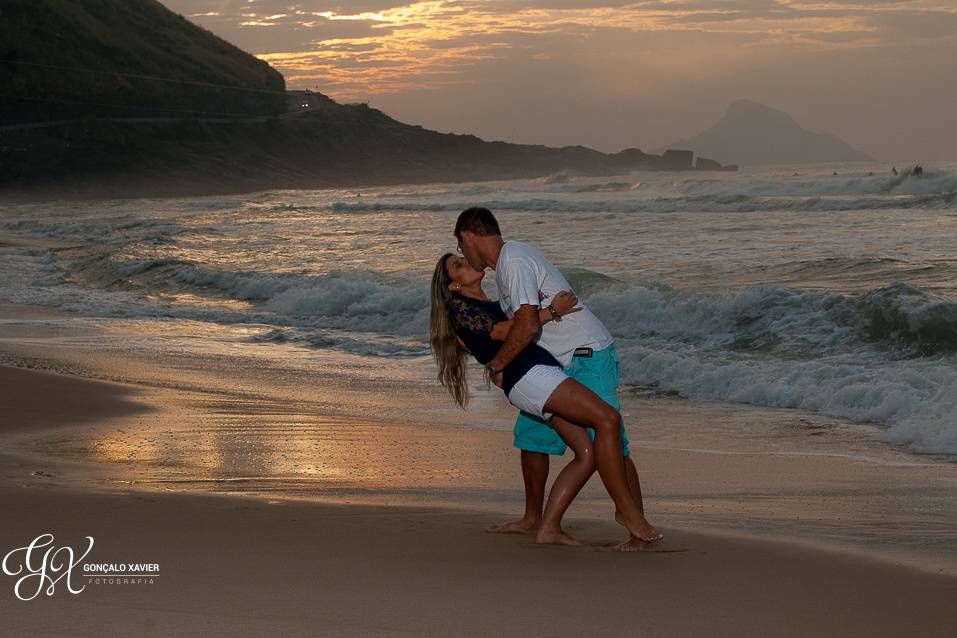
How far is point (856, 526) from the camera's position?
17.7 feet

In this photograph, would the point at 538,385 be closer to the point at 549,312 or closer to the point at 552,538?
the point at 549,312

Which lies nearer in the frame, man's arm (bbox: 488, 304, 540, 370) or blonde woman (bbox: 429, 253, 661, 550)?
man's arm (bbox: 488, 304, 540, 370)

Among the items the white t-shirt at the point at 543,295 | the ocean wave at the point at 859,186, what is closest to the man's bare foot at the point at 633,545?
the white t-shirt at the point at 543,295

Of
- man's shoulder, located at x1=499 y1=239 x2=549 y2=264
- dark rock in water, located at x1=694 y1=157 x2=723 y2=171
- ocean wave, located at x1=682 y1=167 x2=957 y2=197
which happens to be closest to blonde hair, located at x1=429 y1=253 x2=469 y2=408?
man's shoulder, located at x1=499 y1=239 x2=549 y2=264

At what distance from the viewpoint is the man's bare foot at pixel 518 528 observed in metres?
5.19

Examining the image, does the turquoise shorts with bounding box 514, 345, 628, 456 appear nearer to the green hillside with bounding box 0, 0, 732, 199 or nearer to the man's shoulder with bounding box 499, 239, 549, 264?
the man's shoulder with bounding box 499, 239, 549, 264

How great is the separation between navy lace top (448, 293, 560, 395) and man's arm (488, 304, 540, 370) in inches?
3.4

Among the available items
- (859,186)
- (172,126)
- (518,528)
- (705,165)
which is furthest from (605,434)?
(705,165)

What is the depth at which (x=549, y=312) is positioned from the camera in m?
4.78

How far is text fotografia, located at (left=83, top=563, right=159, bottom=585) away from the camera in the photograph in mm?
4117

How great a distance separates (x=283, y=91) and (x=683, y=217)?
12019 cm

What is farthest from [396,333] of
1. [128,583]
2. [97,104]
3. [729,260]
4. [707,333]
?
[97,104]

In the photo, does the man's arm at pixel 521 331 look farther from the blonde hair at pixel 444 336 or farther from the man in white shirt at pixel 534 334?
the blonde hair at pixel 444 336

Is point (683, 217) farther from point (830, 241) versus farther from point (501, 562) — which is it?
point (501, 562)
